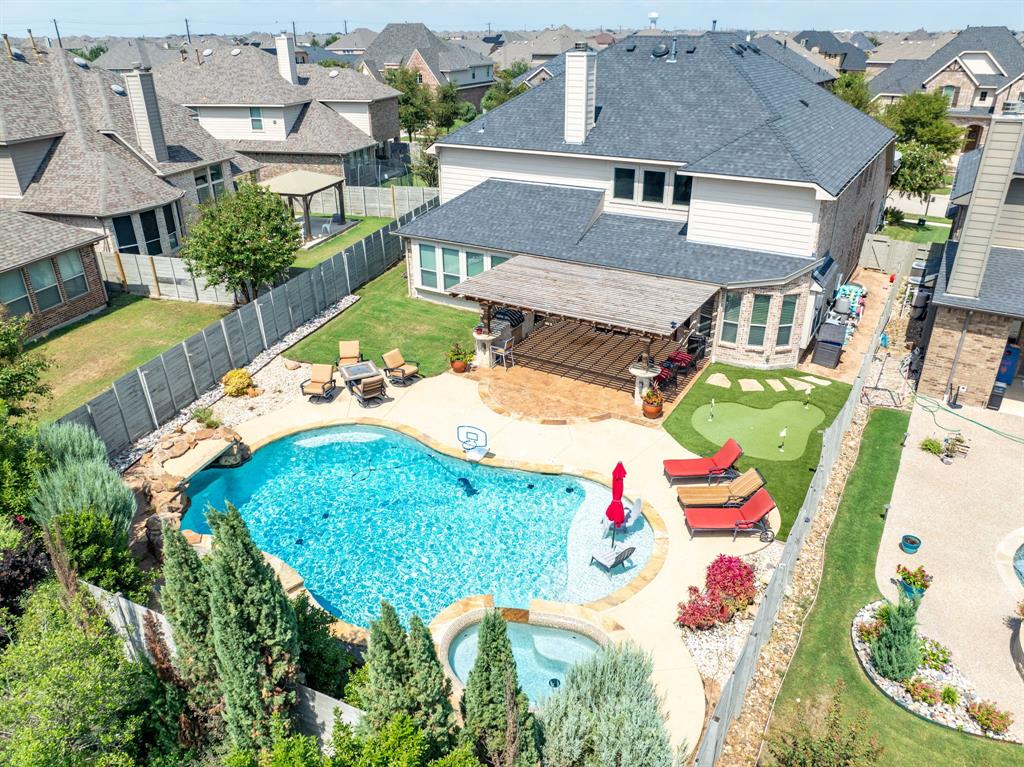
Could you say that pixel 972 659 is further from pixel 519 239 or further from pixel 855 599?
pixel 519 239

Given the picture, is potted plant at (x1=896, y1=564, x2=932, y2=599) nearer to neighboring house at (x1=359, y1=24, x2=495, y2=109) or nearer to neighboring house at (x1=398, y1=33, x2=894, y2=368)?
neighboring house at (x1=398, y1=33, x2=894, y2=368)

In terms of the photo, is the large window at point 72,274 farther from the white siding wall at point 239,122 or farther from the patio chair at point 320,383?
the white siding wall at point 239,122

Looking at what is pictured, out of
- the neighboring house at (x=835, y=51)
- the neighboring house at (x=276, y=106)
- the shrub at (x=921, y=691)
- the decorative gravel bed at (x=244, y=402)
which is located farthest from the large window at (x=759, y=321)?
the neighboring house at (x=835, y=51)

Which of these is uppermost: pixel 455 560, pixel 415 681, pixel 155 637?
pixel 415 681

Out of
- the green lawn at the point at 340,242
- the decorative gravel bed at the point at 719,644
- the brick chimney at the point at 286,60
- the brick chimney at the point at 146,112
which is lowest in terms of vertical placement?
the decorative gravel bed at the point at 719,644

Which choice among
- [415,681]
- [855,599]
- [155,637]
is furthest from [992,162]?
[155,637]

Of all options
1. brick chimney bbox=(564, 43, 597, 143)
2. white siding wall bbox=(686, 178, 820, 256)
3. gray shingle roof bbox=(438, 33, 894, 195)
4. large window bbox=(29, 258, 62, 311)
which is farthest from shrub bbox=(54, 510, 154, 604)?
brick chimney bbox=(564, 43, 597, 143)
